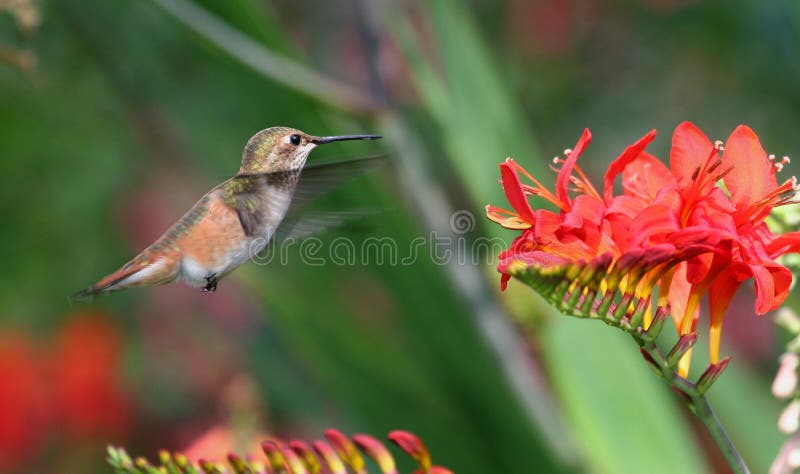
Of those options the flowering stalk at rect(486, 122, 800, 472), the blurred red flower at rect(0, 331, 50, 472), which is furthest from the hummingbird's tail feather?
the blurred red flower at rect(0, 331, 50, 472)

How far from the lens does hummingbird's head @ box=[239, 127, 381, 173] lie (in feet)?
3.73

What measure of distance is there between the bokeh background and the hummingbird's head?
4.3 inches

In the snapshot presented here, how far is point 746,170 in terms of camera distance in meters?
0.80

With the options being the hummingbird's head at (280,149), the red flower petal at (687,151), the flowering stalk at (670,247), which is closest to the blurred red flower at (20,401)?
the hummingbird's head at (280,149)

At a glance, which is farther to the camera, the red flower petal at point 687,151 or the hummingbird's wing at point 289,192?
the hummingbird's wing at point 289,192

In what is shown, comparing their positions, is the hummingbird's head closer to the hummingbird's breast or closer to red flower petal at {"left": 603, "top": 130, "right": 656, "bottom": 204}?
the hummingbird's breast

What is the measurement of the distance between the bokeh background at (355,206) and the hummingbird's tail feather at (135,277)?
0.85ft

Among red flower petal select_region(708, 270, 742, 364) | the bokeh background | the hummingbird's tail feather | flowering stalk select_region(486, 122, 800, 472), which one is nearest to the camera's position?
flowering stalk select_region(486, 122, 800, 472)

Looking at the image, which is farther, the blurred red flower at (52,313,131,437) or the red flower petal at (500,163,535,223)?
the blurred red flower at (52,313,131,437)

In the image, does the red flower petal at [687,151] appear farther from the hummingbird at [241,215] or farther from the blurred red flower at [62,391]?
the blurred red flower at [62,391]

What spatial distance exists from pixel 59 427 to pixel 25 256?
0.49 meters

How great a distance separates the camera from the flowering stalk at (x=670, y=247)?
72 centimetres

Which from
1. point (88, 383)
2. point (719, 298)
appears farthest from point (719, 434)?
point (88, 383)

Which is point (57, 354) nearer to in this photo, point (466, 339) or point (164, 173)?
point (164, 173)
